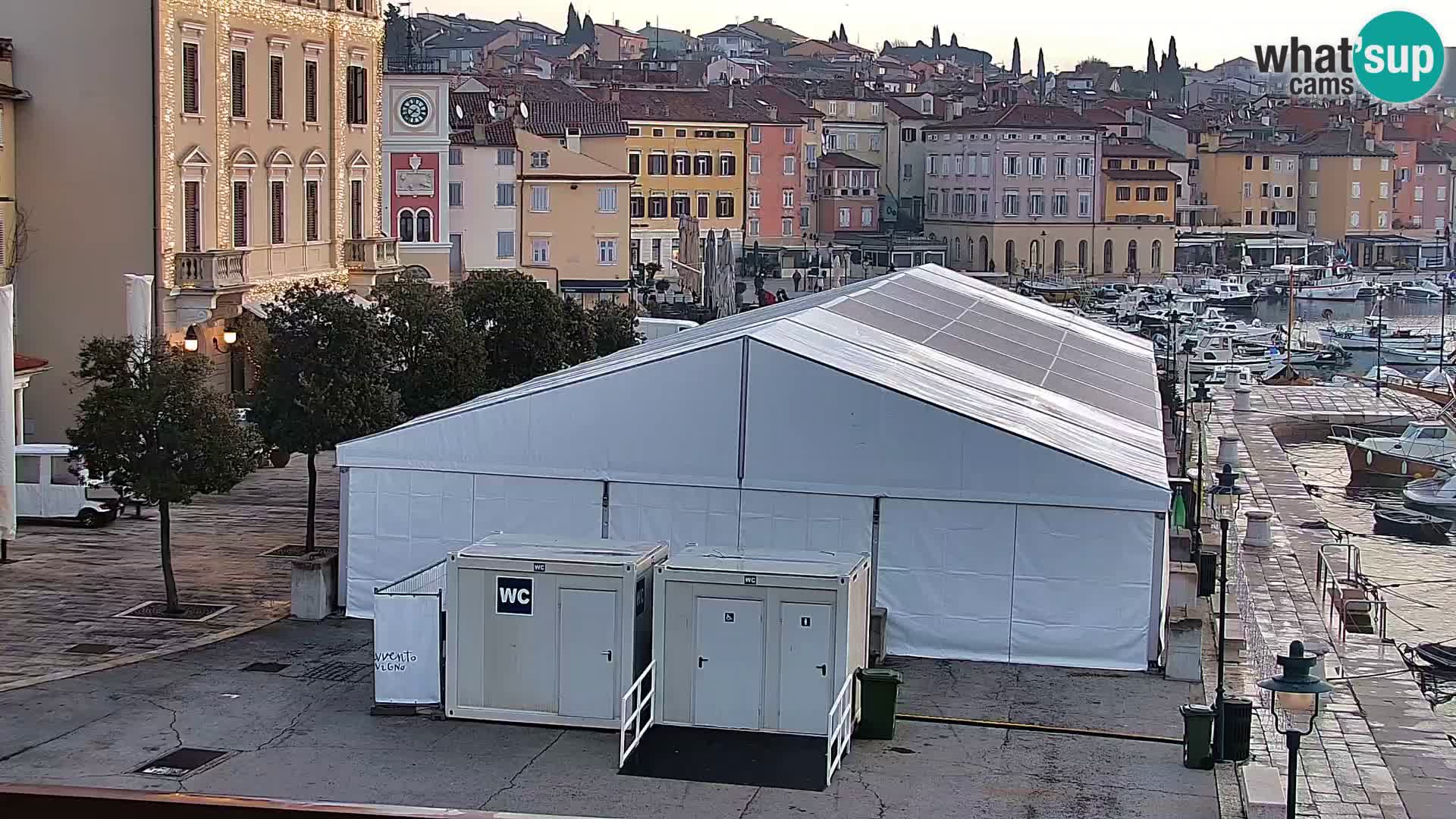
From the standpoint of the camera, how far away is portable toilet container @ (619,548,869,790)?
1441 cm

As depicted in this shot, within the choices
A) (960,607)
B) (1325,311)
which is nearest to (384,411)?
(960,607)

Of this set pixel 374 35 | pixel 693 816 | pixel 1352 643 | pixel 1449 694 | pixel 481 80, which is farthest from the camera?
pixel 481 80

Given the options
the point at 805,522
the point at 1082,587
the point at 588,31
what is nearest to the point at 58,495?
the point at 805,522

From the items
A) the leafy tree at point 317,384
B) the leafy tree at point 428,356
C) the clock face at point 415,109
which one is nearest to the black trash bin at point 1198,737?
the leafy tree at point 317,384

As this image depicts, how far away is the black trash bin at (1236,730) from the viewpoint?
14.5 m

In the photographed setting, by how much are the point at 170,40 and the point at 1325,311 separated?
76332 mm

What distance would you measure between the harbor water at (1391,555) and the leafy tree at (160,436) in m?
12.6

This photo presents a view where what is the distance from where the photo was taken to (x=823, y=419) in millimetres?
18375

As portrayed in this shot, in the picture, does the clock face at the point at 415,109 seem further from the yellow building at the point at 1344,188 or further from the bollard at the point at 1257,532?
the yellow building at the point at 1344,188

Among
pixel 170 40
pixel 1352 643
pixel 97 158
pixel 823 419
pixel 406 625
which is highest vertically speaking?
pixel 170 40

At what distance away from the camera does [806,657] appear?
1445 cm

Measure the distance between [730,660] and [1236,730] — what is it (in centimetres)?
384

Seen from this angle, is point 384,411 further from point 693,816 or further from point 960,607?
point 693,816

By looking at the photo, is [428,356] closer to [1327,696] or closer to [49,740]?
[49,740]
